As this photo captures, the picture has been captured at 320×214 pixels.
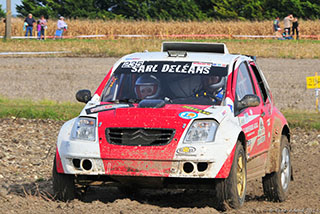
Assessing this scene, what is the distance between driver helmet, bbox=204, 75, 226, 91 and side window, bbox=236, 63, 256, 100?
214mm

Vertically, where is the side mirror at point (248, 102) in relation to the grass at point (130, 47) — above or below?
above

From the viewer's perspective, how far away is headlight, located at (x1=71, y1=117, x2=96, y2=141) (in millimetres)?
7914

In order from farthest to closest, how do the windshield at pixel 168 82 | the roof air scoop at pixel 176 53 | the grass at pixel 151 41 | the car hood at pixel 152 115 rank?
the grass at pixel 151 41
the roof air scoop at pixel 176 53
the windshield at pixel 168 82
the car hood at pixel 152 115

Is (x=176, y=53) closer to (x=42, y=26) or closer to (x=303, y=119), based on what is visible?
(x=303, y=119)

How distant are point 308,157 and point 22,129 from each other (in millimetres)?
5780

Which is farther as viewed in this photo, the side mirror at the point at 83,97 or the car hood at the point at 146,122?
the side mirror at the point at 83,97

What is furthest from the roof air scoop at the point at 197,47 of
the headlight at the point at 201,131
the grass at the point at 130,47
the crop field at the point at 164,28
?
the crop field at the point at 164,28

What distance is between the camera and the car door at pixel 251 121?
8.55 m

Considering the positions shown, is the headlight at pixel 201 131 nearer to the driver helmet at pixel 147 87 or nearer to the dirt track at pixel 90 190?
the dirt track at pixel 90 190

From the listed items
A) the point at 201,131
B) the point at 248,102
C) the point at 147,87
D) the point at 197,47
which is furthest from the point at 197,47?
the point at 201,131

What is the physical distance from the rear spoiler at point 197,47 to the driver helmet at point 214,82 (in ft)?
3.86

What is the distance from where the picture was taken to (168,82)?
29.3 feet

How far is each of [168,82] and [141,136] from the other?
4.40 feet

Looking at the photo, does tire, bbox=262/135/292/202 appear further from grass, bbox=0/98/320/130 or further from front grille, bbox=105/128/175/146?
grass, bbox=0/98/320/130
